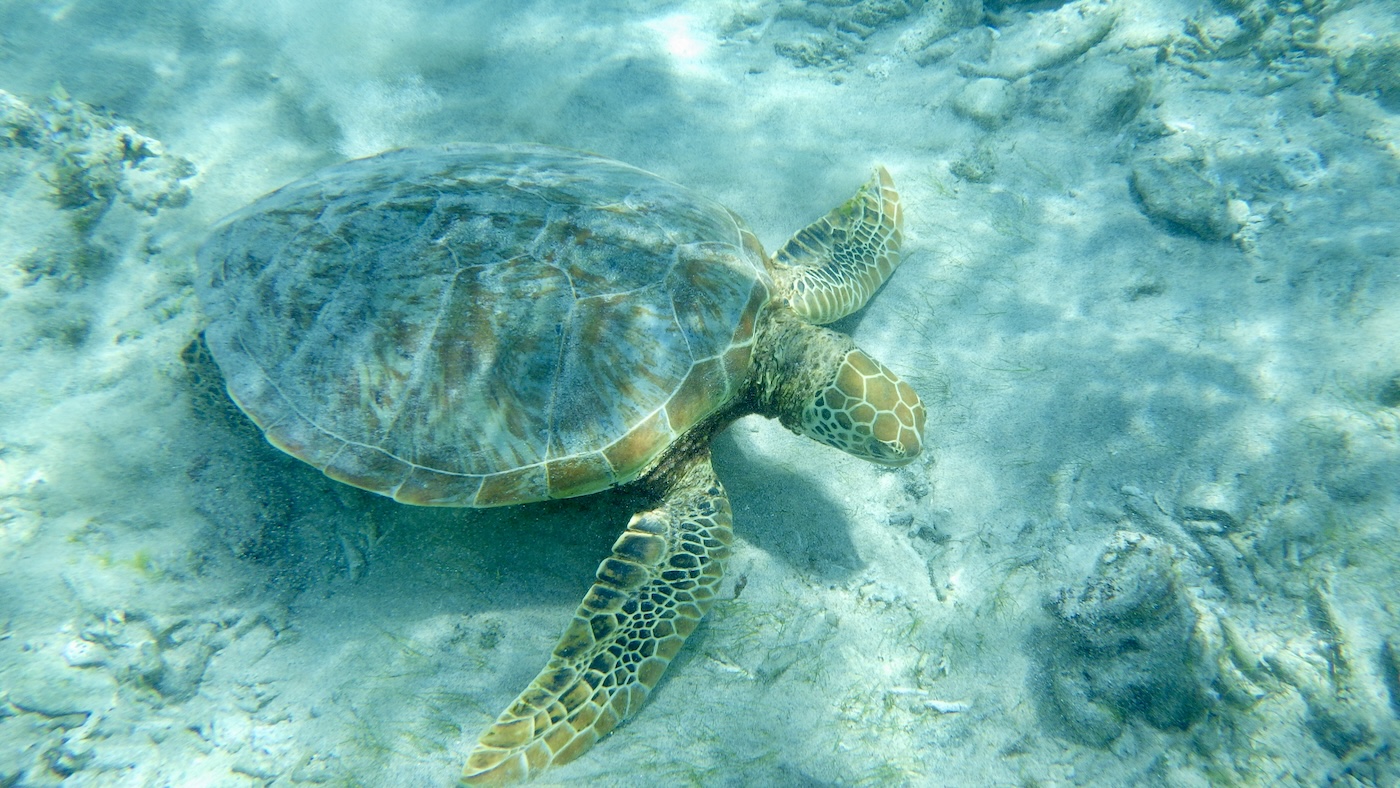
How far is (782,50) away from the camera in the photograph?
527cm

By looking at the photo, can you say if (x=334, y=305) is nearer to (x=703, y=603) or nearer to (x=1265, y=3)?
(x=703, y=603)

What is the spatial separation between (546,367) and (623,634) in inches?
49.1

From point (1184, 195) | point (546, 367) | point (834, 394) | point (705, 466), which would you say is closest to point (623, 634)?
point (705, 466)

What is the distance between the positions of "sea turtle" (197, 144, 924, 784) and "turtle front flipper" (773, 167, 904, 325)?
444 mm

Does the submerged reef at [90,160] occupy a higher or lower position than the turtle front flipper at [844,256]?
higher

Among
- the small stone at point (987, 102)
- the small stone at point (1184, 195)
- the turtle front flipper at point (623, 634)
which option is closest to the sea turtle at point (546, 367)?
the turtle front flipper at point (623, 634)

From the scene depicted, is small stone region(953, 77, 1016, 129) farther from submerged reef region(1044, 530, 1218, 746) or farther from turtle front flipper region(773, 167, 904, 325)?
submerged reef region(1044, 530, 1218, 746)

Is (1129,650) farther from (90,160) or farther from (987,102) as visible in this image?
(90,160)

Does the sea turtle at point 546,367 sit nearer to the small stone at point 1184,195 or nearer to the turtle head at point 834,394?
the turtle head at point 834,394

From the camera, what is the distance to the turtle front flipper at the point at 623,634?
224 cm

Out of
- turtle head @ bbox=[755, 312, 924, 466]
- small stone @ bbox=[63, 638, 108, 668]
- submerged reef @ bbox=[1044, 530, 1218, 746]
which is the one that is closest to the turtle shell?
turtle head @ bbox=[755, 312, 924, 466]

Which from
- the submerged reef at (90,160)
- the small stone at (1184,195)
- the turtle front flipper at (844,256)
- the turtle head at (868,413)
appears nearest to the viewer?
the turtle head at (868,413)

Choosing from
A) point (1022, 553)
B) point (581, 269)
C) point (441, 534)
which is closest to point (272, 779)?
point (441, 534)

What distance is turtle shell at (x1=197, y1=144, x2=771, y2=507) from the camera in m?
2.60
